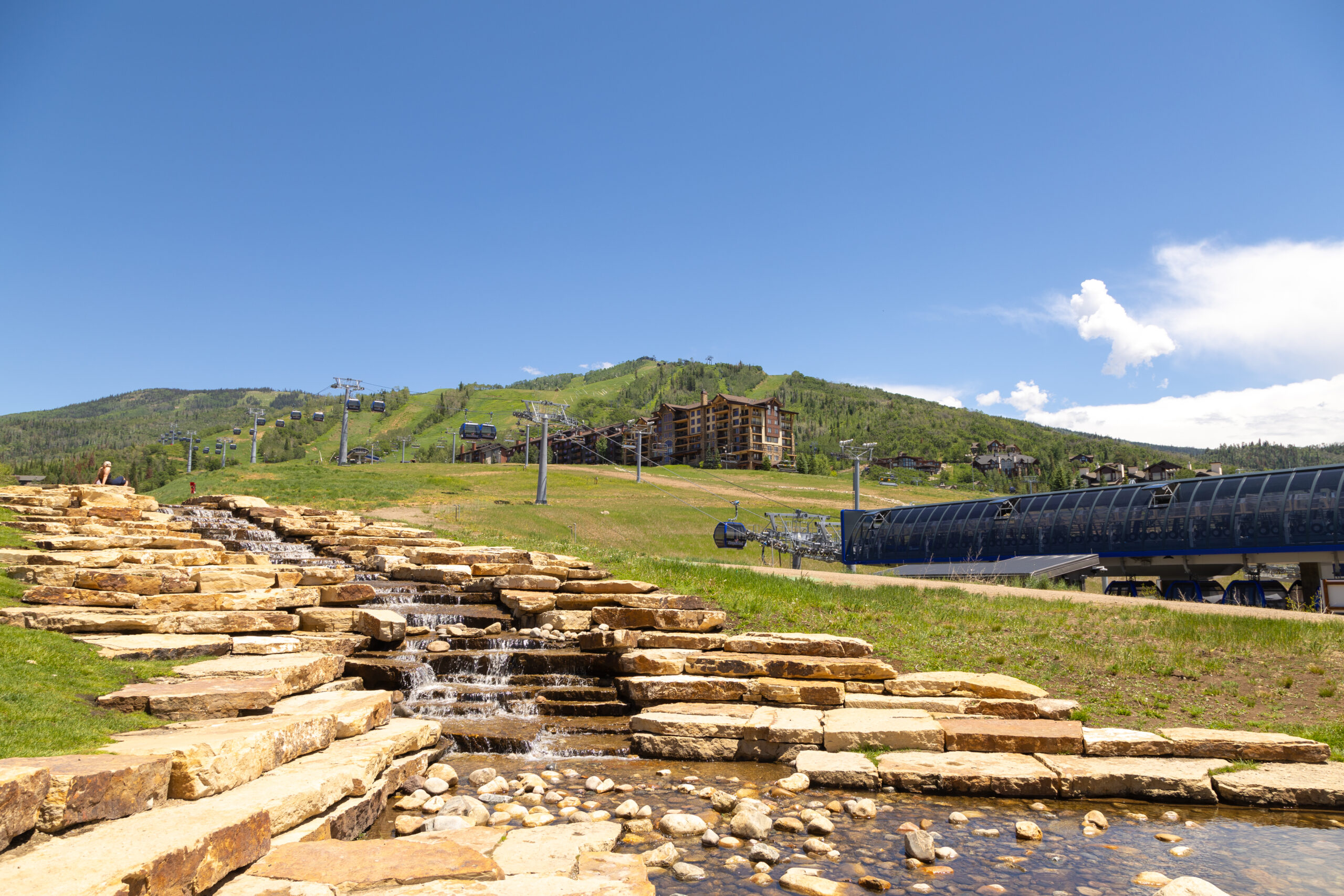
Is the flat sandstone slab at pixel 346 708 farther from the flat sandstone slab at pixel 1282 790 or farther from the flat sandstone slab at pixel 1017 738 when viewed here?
the flat sandstone slab at pixel 1282 790

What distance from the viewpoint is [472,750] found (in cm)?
880

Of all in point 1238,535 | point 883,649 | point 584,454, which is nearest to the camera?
point 883,649

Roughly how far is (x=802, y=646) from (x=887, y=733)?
2625 millimetres

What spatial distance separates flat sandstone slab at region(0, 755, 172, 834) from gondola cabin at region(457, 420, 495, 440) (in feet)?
271

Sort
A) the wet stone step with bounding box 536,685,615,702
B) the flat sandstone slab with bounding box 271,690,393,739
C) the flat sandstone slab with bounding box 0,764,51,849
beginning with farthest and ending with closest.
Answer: the wet stone step with bounding box 536,685,615,702 → the flat sandstone slab with bounding box 271,690,393,739 → the flat sandstone slab with bounding box 0,764,51,849

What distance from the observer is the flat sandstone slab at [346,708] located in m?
7.62

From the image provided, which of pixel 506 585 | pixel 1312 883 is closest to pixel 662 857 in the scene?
pixel 1312 883

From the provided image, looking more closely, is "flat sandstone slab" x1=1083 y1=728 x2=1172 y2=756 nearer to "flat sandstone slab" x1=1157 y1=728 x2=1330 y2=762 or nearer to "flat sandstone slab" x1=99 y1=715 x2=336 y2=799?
"flat sandstone slab" x1=1157 y1=728 x2=1330 y2=762

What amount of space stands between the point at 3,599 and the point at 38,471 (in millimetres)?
130673

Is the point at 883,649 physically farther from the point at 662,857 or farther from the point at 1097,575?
the point at 1097,575

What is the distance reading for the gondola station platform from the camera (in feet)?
14.7

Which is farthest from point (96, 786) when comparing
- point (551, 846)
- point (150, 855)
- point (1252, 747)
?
point (1252, 747)

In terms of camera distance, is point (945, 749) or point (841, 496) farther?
point (841, 496)

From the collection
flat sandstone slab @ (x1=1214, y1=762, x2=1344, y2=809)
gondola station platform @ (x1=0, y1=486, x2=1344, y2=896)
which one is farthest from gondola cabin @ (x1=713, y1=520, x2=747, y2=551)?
flat sandstone slab @ (x1=1214, y1=762, x2=1344, y2=809)
